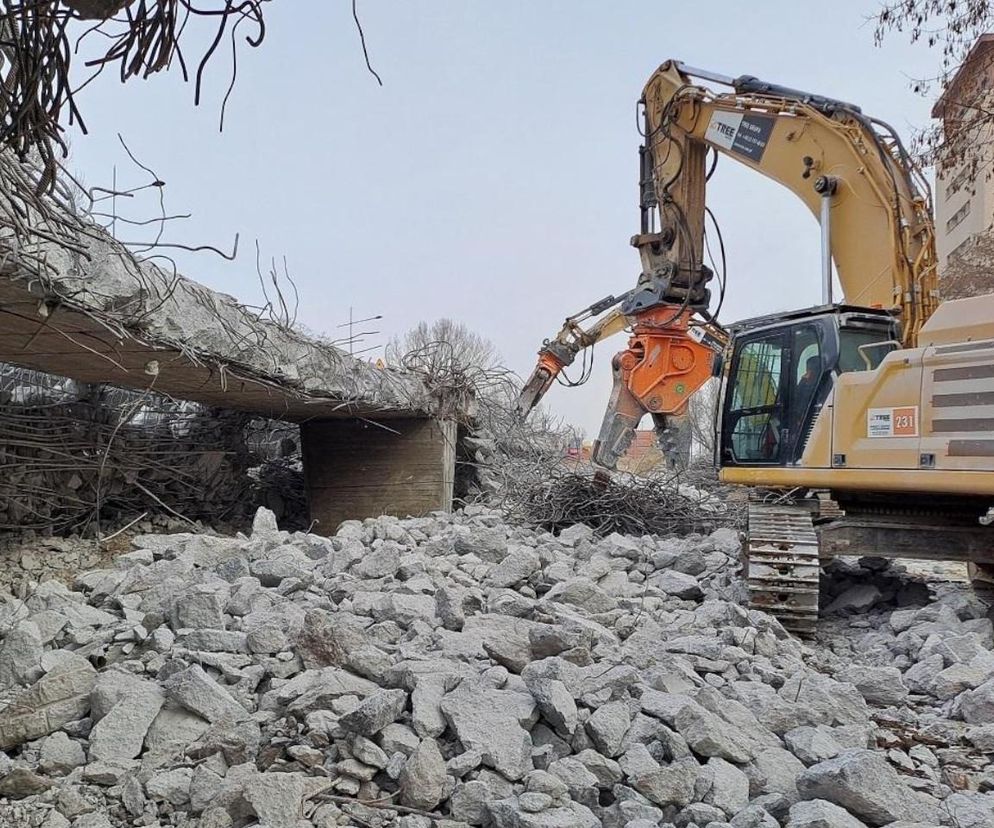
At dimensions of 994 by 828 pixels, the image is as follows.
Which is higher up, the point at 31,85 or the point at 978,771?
the point at 31,85

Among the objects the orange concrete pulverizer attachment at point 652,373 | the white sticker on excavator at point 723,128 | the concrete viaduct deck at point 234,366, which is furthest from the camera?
the orange concrete pulverizer attachment at point 652,373

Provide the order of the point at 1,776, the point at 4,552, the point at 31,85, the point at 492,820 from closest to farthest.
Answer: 1. the point at 31,85
2. the point at 492,820
3. the point at 1,776
4. the point at 4,552

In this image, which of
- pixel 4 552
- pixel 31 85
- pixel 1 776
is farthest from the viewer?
pixel 4 552

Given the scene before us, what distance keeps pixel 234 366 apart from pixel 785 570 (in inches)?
143

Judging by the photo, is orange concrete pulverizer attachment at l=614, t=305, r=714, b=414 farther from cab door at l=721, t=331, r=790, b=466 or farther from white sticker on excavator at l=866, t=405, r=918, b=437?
white sticker on excavator at l=866, t=405, r=918, b=437

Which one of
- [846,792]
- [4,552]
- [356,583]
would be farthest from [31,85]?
[4,552]

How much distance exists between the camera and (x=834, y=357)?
19.0ft

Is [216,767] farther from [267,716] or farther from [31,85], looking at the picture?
[31,85]

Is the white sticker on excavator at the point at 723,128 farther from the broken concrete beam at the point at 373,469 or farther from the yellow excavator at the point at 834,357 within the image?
the broken concrete beam at the point at 373,469

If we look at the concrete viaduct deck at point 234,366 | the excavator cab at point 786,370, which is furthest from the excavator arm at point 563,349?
the excavator cab at point 786,370

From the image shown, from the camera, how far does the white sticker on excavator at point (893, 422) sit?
17.3 feet

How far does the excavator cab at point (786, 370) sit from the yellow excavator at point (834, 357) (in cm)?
1

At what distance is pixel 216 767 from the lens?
2.76 metres

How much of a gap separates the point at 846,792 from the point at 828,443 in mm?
3395
